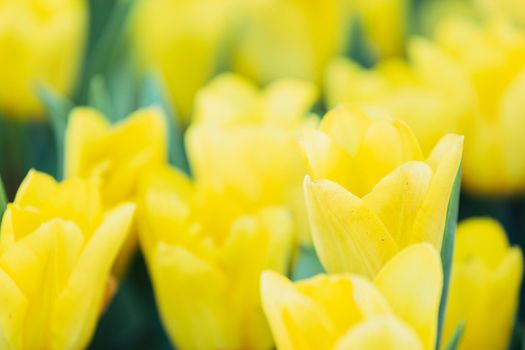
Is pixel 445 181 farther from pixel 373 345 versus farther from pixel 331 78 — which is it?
pixel 331 78

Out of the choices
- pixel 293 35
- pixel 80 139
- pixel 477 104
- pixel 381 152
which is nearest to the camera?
pixel 381 152

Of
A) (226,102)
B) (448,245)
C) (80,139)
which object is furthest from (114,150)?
(448,245)

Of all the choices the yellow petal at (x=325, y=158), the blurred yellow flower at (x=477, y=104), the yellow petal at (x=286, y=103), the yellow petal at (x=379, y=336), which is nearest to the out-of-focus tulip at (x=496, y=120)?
the blurred yellow flower at (x=477, y=104)

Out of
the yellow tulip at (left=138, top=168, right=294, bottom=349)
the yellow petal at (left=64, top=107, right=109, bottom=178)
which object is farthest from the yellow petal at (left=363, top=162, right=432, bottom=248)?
the yellow petal at (left=64, top=107, right=109, bottom=178)

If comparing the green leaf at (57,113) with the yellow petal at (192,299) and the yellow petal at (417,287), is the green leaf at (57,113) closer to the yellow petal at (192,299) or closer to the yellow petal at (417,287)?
the yellow petal at (192,299)

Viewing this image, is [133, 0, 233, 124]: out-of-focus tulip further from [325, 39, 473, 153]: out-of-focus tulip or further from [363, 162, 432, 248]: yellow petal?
[363, 162, 432, 248]: yellow petal

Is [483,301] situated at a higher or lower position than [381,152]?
lower

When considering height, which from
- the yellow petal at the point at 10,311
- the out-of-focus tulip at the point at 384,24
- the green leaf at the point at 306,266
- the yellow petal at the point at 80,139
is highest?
the yellow petal at the point at 80,139

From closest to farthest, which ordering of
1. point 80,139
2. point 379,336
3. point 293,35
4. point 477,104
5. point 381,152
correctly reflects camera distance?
point 379,336, point 381,152, point 80,139, point 477,104, point 293,35

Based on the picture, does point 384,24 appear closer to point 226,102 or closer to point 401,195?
point 226,102
